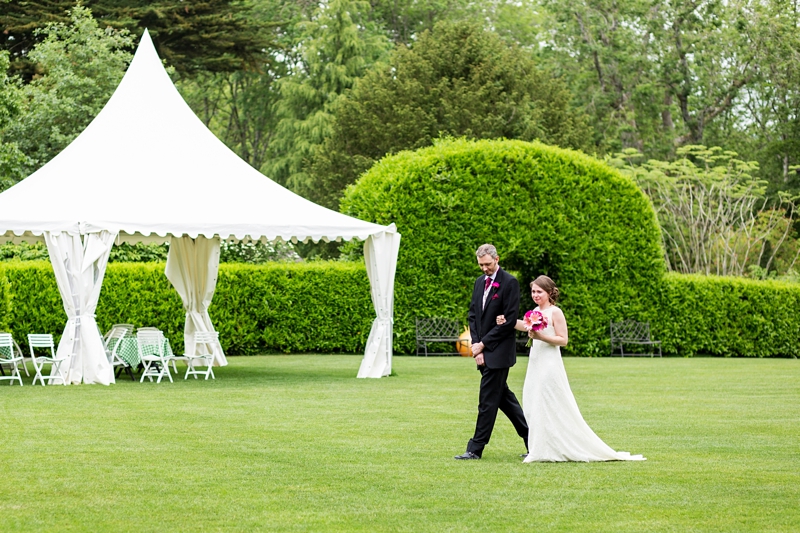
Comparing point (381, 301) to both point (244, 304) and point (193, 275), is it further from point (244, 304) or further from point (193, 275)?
point (244, 304)

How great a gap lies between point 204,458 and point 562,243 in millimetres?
15601

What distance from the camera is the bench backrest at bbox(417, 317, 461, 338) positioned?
23.0 metres

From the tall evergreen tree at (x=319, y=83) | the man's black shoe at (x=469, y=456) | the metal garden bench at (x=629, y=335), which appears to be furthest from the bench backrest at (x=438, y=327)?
the tall evergreen tree at (x=319, y=83)

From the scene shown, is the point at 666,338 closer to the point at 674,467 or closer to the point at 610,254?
the point at 610,254

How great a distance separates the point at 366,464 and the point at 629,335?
16.2 metres

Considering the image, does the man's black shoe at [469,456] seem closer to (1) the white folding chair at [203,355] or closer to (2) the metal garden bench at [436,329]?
(1) the white folding chair at [203,355]

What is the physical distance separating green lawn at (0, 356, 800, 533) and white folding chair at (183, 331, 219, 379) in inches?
59.3

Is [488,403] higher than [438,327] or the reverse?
higher

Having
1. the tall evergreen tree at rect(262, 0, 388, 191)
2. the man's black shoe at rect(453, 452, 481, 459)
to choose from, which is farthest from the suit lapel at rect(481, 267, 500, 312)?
the tall evergreen tree at rect(262, 0, 388, 191)

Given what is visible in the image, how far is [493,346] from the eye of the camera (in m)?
8.60

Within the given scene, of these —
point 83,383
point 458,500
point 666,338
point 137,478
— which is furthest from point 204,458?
point 666,338

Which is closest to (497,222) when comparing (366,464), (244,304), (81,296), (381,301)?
(244,304)

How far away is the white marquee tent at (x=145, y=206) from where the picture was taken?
15.1m

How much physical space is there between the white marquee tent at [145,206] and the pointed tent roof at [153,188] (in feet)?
0.05
